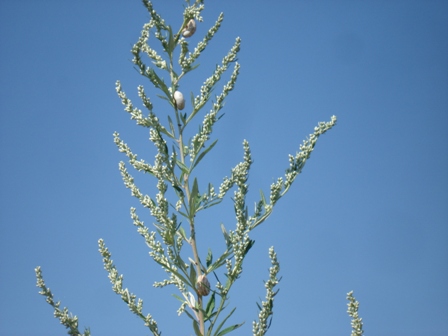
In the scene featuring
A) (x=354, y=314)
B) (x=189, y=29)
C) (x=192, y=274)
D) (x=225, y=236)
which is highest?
(x=189, y=29)

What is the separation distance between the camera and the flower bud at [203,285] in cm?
632

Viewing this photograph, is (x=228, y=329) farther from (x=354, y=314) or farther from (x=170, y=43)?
(x=170, y=43)

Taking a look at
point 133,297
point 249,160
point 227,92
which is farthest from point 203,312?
point 227,92

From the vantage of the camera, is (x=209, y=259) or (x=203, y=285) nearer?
(x=203, y=285)

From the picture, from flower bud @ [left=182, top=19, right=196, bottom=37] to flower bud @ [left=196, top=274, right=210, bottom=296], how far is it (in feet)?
10.6

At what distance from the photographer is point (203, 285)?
6301 mm

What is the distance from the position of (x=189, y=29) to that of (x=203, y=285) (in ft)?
11.1

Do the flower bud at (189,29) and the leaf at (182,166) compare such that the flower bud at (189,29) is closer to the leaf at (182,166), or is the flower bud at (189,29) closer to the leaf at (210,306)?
the leaf at (182,166)

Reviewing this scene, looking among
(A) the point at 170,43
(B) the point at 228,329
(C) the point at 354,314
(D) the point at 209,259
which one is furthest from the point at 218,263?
(A) the point at 170,43

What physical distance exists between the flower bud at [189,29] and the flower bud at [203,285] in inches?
127

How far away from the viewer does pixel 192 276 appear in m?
6.33

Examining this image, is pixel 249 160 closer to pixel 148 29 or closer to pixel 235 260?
pixel 235 260

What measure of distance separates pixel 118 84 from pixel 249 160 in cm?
218

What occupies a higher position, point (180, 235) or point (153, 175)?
point (153, 175)
